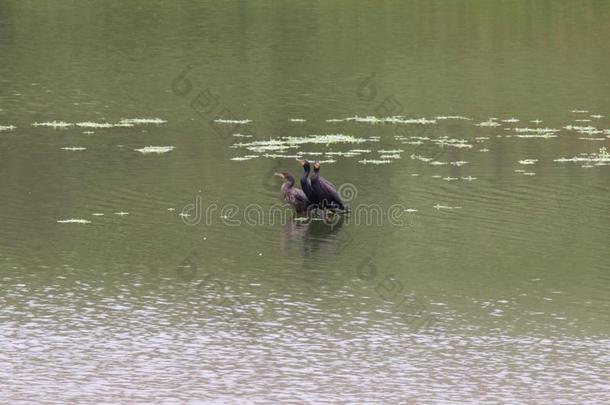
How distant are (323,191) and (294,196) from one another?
56cm

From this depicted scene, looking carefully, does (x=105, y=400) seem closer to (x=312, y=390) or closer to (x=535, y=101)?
(x=312, y=390)

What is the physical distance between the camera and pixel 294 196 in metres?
19.1

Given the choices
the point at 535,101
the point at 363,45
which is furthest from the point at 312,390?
the point at 363,45

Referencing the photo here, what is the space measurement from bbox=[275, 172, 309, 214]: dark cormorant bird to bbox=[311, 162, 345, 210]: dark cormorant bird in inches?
11.1

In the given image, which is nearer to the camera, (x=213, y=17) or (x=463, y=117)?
(x=463, y=117)

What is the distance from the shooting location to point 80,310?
1412 cm

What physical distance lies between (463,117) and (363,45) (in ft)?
37.2

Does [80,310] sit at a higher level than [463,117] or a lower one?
lower

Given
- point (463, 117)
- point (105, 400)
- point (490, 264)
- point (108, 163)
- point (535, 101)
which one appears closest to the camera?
point (105, 400)

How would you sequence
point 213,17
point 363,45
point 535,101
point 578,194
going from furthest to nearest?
1. point 213,17
2. point 363,45
3. point 535,101
4. point 578,194

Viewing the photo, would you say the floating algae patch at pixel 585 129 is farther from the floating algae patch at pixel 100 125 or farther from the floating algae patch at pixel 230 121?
the floating algae patch at pixel 100 125

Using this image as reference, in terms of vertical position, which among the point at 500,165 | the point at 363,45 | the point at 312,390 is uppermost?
the point at 363,45

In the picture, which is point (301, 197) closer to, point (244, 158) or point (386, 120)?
point (244, 158)

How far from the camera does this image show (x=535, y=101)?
95.3 ft
